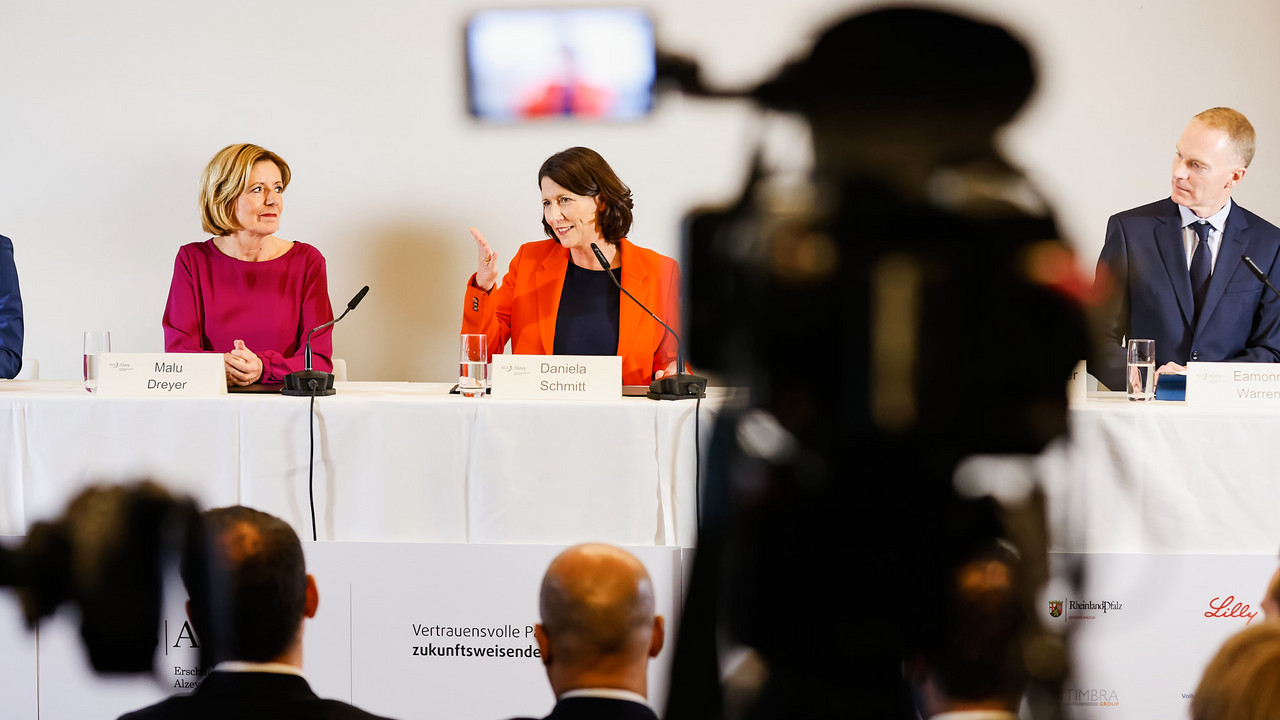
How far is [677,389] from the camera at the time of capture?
1589 millimetres

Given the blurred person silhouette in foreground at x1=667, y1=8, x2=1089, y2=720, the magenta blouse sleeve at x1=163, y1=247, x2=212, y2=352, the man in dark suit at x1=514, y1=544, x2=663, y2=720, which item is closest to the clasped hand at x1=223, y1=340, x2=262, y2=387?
the magenta blouse sleeve at x1=163, y1=247, x2=212, y2=352

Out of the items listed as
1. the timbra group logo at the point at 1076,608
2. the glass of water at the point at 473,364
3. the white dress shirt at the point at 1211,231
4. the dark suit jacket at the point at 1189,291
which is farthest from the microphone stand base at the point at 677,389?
the white dress shirt at the point at 1211,231

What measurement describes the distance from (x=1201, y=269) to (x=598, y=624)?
2.20 m

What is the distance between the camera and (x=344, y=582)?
1.34 meters

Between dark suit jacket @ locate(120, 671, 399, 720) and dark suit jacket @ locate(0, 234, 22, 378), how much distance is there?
1.65 metres

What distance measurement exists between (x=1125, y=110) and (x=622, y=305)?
196 centimetres

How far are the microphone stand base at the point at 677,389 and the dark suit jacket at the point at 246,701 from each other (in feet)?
2.84

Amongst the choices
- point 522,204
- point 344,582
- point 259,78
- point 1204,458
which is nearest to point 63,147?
point 259,78

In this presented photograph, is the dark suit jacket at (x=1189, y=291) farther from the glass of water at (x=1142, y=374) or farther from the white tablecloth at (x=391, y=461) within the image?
the white tablecloth at (x=391, y=461)

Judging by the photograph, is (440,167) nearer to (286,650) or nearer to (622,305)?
(622,305)

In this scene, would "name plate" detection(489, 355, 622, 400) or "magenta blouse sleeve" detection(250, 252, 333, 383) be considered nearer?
"name plate" detection(489, 355, 622, 400)

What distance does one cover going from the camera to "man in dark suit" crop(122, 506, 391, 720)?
75 centimetres

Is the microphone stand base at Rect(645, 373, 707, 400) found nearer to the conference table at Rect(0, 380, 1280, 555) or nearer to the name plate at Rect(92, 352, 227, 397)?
the conference table at Rect(0, 380, 1280, 555)

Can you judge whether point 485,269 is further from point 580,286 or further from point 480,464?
point 480,464
